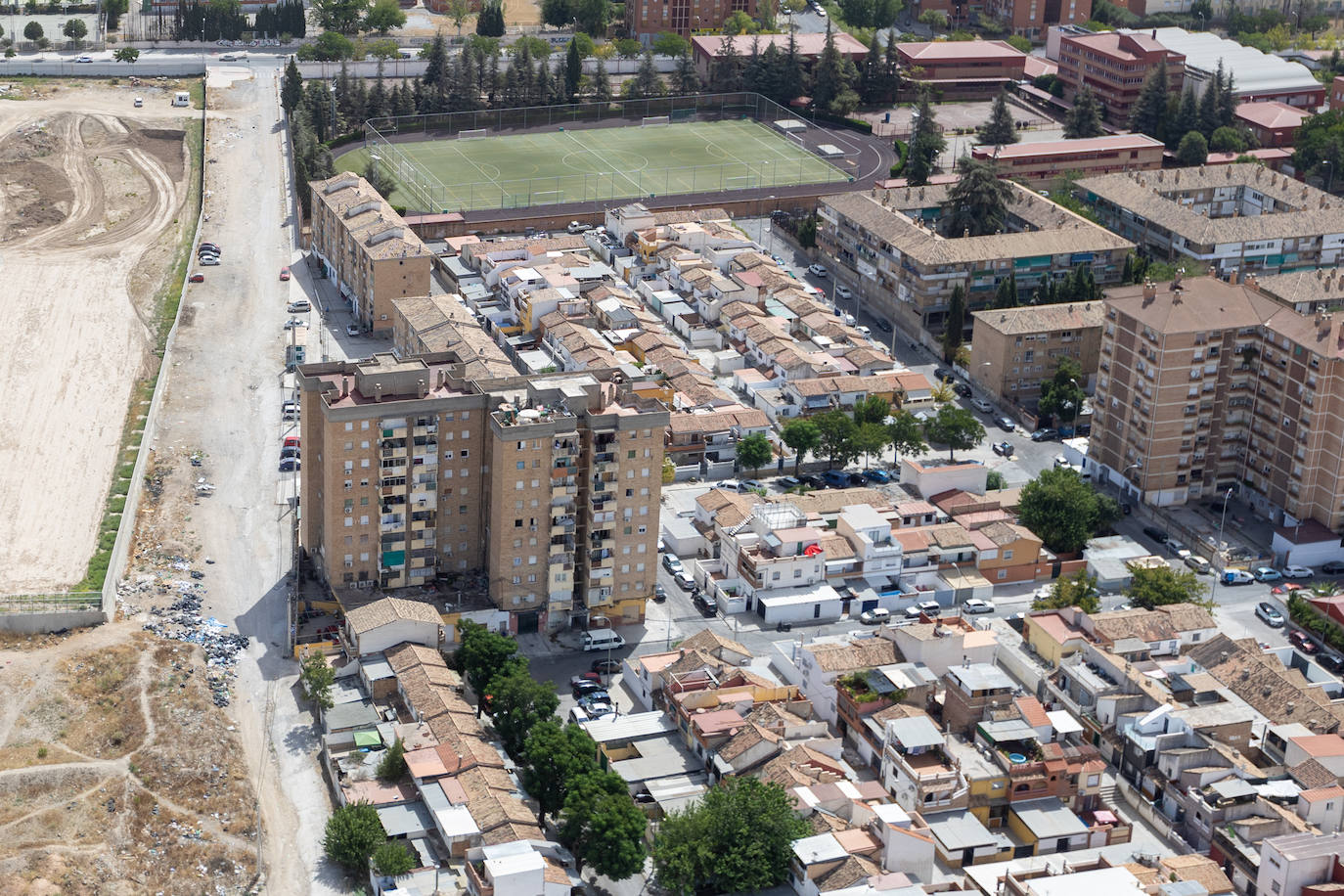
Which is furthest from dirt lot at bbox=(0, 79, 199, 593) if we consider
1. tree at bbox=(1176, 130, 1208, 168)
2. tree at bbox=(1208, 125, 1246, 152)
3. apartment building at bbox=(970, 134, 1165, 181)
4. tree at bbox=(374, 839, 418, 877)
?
tree at bbox=(1208, 125, 1246, 152)

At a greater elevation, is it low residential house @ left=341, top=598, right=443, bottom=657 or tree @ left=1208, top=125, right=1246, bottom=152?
tree @ left=1208, top=125, right=1246, bottom=152

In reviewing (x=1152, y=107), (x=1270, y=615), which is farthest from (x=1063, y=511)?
(x=1152, y=107)

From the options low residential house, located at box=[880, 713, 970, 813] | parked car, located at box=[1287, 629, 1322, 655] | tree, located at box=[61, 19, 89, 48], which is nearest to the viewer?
low residential house, located at box=[880, 713, 970, 813]

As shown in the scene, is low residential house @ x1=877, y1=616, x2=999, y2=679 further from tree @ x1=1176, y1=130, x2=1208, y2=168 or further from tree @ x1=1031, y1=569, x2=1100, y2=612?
tree @ x1=1176, y1=130, x2=1208, y2=168

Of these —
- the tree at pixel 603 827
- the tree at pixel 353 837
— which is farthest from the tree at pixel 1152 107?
the tree at pixel 353 837

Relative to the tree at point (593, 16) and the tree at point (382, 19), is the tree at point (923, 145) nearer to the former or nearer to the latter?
the tree at point (593, 16)

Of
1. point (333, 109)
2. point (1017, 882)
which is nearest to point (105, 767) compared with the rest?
point (1017, 882)
